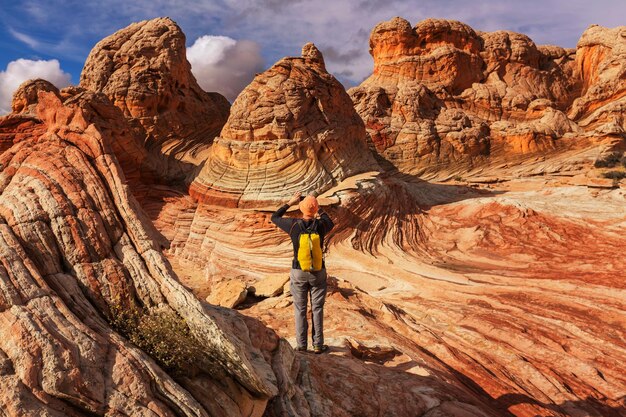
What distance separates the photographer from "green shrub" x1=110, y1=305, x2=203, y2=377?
150 inches

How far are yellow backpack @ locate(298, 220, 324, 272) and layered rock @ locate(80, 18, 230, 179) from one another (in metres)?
14.2

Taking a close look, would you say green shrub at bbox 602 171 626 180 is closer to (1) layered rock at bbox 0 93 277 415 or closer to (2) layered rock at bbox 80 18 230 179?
(2) layered rock at bbox 80 18 230 179

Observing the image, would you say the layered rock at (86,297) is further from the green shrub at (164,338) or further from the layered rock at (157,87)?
the layered rock at (157,87)

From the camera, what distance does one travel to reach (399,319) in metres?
8.36

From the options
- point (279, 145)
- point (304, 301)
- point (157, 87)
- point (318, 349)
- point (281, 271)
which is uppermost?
point (157, 87)

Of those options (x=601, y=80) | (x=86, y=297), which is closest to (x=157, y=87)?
(x=86, y=297)

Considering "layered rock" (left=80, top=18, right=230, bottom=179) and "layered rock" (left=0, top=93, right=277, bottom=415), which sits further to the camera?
"layered rock" (left=80, top=18, right=230, bottom=179)

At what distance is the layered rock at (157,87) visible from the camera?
1988cm

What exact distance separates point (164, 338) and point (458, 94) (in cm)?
3487

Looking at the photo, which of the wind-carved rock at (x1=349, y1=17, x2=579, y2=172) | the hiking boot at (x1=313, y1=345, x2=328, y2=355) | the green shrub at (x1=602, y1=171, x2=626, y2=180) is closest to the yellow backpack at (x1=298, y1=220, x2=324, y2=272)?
the hiking boot at (x1=313, y1=345, x2=328, y2=355)

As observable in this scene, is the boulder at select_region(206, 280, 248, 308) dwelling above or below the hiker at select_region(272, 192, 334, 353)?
Result: below

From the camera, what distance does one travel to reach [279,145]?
584 inches

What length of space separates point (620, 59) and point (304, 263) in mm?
38721

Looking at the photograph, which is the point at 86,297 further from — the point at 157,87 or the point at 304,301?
the point at 157,87
